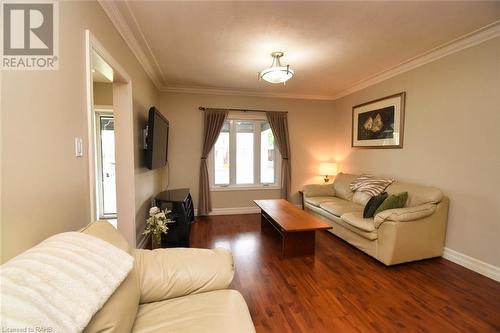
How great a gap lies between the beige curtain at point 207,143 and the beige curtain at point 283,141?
103 centimetres

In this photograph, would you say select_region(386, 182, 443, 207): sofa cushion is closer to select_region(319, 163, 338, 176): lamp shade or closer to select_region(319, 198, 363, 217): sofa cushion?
select_region(319, 198, 363, 217): sofa cushion

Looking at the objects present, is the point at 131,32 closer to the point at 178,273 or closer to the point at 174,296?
the point at 178,273

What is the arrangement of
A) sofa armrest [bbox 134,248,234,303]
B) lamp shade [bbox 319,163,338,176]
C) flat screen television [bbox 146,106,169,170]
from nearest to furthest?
sofa armrest [bbox 134,248,234,303]
flat screen television [bbox 146,106,169,170]
lamp shade [bbox 319,163,338,176]

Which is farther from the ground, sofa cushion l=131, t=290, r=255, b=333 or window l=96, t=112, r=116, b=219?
window l=96, t=112, r=116, b=219

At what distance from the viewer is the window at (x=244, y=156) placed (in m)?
4.72

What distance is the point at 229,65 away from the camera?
3289 mm

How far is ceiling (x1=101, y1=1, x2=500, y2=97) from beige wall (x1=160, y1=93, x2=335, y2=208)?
92 cm

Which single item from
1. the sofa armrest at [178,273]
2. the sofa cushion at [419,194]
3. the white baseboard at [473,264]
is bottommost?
the white baseboard at [473,264]

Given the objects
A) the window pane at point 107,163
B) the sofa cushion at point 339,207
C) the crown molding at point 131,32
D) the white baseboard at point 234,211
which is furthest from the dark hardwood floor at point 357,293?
the window pane at point 107,163

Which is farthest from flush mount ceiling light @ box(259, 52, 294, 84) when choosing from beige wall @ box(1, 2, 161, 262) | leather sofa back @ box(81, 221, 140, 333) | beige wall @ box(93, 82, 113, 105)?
beige wall @ box(93, 82, 113, 105)

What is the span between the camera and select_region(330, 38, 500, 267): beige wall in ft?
7.73

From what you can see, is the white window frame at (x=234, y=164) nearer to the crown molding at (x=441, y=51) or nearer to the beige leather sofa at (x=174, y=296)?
the crown molding at (x=441, y=51)

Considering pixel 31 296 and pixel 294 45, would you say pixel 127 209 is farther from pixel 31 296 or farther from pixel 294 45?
pixel 294 45

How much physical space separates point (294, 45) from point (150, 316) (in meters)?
2.86
